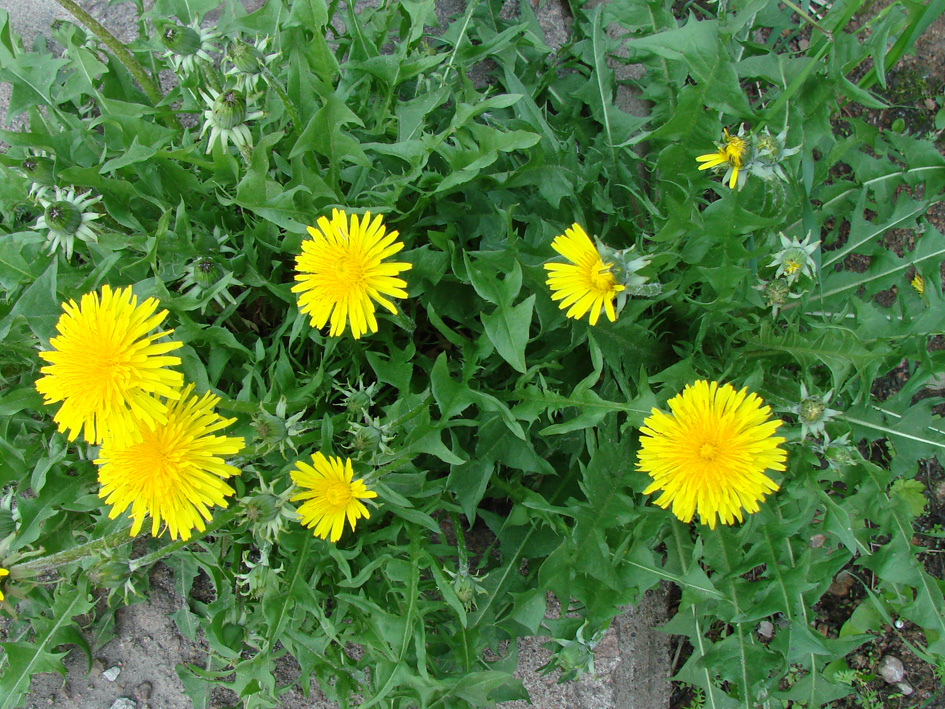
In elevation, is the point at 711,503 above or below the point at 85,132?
below

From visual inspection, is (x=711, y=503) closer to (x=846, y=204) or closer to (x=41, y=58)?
(x=846, y=204)

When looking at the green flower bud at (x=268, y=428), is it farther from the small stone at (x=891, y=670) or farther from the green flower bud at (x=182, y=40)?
the small stone at (x=891, y=670)

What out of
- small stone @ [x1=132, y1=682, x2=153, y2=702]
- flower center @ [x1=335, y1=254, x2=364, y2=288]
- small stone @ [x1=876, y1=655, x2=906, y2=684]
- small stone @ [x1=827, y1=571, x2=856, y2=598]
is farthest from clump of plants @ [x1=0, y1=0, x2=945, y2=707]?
small stone @ [x1=876, y1=655, x2=906, y2=684]

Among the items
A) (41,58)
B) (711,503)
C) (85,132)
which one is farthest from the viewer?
(41,58)

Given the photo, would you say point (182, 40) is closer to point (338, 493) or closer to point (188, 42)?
point (188, 42)

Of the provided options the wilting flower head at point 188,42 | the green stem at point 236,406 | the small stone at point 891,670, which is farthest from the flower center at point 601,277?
the small stone at point 891,670

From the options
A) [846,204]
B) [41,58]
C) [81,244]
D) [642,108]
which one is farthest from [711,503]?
[41,58]
